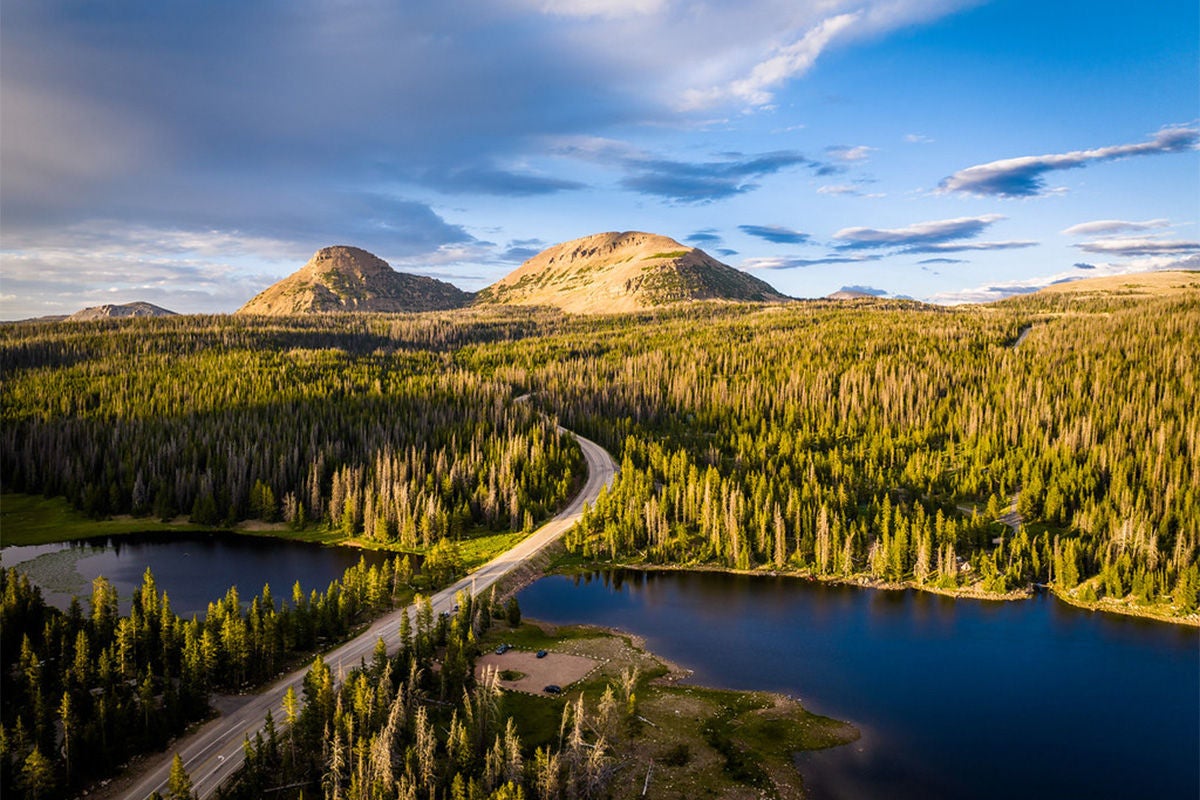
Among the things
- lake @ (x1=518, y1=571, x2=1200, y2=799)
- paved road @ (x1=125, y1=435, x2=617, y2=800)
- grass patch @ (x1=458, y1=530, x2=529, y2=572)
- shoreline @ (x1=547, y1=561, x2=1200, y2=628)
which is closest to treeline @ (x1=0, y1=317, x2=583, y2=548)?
grass patch @ (x1=458, y1=530, x2=529, y2=572)

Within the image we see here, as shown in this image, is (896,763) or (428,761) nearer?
(428,761)

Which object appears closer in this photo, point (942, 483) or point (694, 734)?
point (694, 734)

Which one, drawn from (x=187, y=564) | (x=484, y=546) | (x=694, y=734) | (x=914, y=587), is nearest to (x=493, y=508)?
(x=484, y=546)

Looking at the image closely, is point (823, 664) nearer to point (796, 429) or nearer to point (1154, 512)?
point (1154, 512)

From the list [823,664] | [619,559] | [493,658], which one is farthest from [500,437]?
[823,664]

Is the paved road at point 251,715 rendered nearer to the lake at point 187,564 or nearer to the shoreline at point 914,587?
the shoreline at point 914,587

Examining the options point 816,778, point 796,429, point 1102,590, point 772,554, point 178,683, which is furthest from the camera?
point 796,429

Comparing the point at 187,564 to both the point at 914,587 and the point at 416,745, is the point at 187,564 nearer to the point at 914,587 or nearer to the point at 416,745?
the point at 416,745
